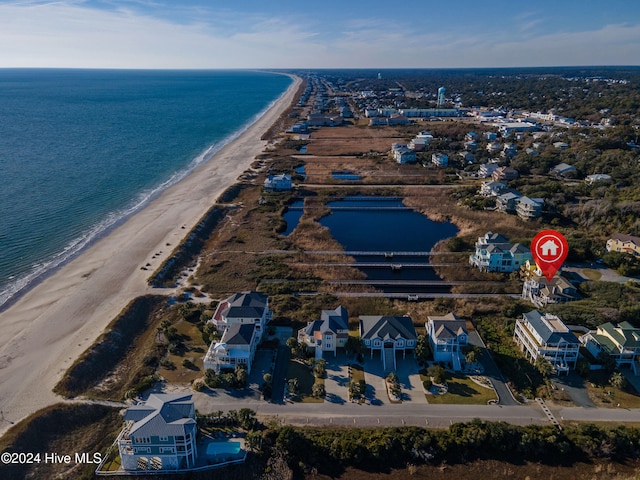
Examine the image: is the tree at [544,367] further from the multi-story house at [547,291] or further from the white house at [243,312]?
the white house at [243,312]

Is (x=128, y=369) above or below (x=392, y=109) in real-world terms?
below

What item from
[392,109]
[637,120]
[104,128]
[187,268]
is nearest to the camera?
[187,268]

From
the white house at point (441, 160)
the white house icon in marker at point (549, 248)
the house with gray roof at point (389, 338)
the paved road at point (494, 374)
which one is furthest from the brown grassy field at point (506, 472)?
the white house at point (441, 160)

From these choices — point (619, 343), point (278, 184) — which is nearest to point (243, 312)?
point (619, 343)

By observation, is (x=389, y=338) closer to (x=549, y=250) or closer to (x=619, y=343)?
(x=549, y=250)

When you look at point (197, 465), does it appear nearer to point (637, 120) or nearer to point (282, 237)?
point (282, 237)

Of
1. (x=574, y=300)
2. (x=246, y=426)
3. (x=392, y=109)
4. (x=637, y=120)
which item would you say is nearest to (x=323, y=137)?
(x=392, y=109)
